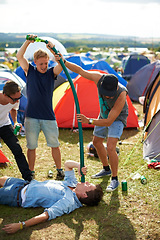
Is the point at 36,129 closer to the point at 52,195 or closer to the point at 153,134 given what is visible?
the point at 52,195

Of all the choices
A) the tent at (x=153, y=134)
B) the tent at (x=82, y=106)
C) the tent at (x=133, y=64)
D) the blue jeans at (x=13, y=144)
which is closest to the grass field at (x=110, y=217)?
the tent at (x=153, y=134)

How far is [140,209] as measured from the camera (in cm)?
388

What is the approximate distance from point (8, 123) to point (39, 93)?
2.13ft

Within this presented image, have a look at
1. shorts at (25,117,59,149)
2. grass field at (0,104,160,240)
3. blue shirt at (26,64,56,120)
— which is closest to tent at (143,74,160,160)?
grass field at (0,104,160,240)

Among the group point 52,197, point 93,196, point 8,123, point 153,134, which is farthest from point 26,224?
point 153,134

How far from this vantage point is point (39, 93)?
444 cm

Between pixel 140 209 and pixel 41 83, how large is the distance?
7.52 ft

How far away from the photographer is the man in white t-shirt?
3959mm

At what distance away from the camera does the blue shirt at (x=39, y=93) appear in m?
4.39

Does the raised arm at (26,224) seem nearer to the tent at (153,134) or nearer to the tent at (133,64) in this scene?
the tent at (153,134)

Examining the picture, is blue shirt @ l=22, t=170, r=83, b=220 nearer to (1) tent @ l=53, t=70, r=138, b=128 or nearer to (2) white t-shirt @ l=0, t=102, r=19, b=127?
(2) white t-shirt @ l=0, t=102, r=19, b=127

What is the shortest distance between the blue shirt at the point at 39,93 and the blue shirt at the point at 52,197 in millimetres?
1141

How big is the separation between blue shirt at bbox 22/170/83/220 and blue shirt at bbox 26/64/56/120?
1141 mm

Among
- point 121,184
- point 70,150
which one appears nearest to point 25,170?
point 121,184
